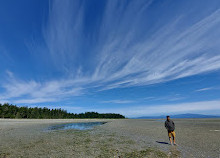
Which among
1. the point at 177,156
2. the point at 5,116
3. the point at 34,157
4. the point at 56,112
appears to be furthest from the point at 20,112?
the point at 177,156

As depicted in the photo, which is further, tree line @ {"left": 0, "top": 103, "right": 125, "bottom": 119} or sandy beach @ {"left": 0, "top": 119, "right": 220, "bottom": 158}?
tree line @ {"left": 0, "top": 103, "right": 125, "bottom": 119}

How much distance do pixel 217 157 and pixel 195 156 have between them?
1.90 meters

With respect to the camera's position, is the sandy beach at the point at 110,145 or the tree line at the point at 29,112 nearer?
the sandy beach at the point at 110,145

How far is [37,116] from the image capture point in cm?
13425

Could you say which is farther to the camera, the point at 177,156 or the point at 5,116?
the point at 5,116

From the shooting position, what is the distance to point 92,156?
12641 millimetres

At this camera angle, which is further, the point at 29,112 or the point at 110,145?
the point at 29,112

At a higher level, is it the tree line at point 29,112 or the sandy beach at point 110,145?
the tree line at point 29,112

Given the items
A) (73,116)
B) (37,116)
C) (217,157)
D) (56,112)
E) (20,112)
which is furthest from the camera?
(73,116)

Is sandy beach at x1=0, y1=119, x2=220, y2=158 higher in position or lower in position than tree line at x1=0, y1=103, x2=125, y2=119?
lower

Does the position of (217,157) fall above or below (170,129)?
below

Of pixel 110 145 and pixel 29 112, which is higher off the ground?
pixel 29 112

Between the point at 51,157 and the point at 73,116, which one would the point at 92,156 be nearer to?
the point at 51,157

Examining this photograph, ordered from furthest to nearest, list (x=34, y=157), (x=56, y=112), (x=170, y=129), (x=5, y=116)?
(x=56, y=112) < (x=5, y=116) < (x=170, y=129) < (x=34, y=157)
